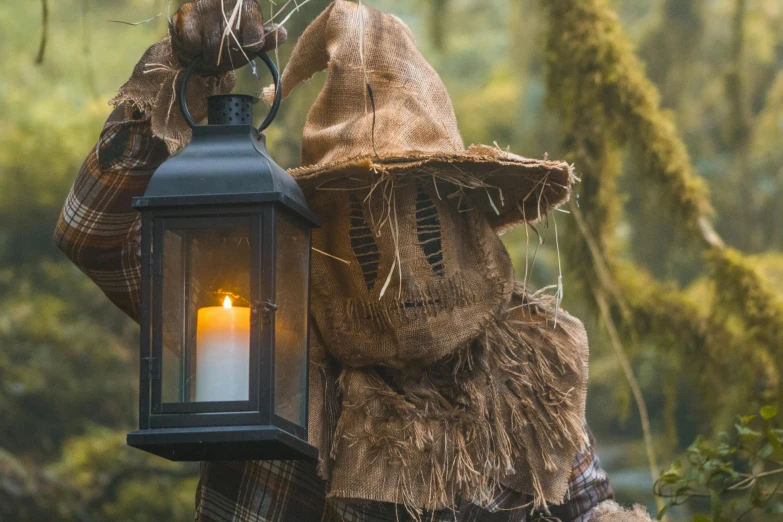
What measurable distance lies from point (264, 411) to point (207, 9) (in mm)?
642

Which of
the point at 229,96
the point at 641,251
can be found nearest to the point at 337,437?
the point at 229,96

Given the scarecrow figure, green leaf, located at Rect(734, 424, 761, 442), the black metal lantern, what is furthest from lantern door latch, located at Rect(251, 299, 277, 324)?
green leaf, located at Rect(734, 424, 761, 442)

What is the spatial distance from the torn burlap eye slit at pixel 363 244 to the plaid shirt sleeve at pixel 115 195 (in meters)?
0.42

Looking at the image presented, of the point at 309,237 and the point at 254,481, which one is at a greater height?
the point at 309,237

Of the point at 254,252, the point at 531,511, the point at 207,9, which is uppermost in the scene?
the point at 207,9

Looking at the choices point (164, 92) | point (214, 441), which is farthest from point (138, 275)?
point (214, 441)

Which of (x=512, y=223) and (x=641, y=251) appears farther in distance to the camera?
(x=641, y=251)

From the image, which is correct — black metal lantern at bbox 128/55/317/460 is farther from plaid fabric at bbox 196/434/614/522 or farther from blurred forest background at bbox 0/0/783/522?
blurred forest background at bbox 0/0/783/522

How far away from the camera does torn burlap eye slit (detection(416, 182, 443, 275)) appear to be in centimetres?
195

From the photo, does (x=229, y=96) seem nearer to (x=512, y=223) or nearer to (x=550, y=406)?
(x=512, y=223)

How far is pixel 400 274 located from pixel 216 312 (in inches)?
17.4

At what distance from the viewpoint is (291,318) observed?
1.59m

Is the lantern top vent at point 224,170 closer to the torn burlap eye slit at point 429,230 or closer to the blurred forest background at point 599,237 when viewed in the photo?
the torn burlap eye slit at point 429,230

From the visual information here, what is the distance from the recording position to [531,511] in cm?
207
